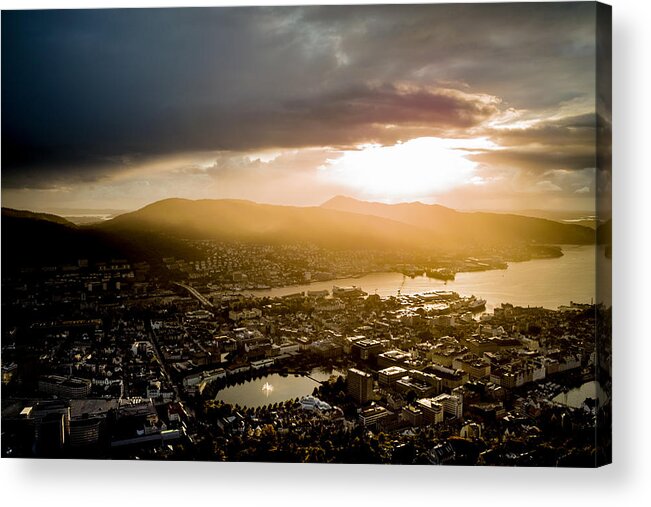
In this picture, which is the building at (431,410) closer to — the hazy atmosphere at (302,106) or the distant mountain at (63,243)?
the hazy atmosphere at (302,106)

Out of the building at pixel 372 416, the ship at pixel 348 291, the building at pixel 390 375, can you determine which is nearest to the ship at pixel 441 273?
the ship at pixel 348 291

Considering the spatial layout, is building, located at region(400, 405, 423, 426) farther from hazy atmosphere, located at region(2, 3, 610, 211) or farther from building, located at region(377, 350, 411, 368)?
hazy atmosphere, located at region(2, 3, 610, 211)

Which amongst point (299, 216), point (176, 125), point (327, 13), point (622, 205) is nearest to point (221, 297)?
point (299, 216)

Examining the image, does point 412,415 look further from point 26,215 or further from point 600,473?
point 26,215

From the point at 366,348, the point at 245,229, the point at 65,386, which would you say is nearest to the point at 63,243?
the point at 65,386

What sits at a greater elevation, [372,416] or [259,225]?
[259,225]
